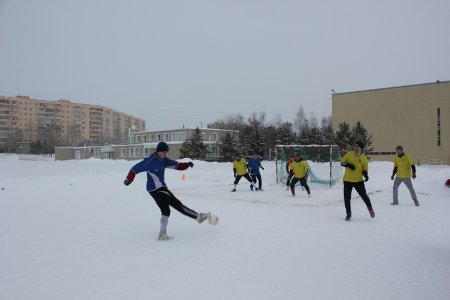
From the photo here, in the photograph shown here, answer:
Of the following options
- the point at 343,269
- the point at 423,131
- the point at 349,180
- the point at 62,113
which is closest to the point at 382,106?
the point at 423,131

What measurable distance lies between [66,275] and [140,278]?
887 millimetres

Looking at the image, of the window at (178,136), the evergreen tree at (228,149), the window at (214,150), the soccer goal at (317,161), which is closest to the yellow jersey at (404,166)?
the soccer goal at (317,161)

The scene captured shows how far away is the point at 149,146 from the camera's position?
55562 millimetres

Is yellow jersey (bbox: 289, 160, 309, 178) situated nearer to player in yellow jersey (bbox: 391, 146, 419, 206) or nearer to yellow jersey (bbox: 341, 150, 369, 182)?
player in yellow jersey (bbox: 391, 146, 419, 206)

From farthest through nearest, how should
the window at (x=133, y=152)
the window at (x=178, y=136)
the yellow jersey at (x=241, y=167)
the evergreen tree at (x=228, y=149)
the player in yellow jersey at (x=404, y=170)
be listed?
1. the window at (x=133, y=152)
2. the window at (x=178, y=136)
3. the evergreen tree at (x=228, y=149)
4. the yellow jersey at (x=241, y=167)
5. the player in yellow jersey at (x=404, y=170)

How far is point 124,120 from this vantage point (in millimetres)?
134250

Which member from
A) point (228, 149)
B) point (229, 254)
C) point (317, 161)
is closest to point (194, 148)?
point (228, 149)

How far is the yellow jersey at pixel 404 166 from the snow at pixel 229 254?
3.65ft

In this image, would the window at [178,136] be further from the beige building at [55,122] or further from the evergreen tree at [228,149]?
the beige building at [55,122]

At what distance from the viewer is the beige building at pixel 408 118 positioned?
4400cm

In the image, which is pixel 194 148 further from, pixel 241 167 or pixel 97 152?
pixel 241 167

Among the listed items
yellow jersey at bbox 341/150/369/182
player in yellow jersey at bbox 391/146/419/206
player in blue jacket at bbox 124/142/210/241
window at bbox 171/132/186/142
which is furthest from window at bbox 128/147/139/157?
player in blue jacket at bbox 124/142/210/241

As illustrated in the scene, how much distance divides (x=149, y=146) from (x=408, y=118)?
35.0m

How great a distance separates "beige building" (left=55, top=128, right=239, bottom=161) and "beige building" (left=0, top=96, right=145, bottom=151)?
25442 millimetres
